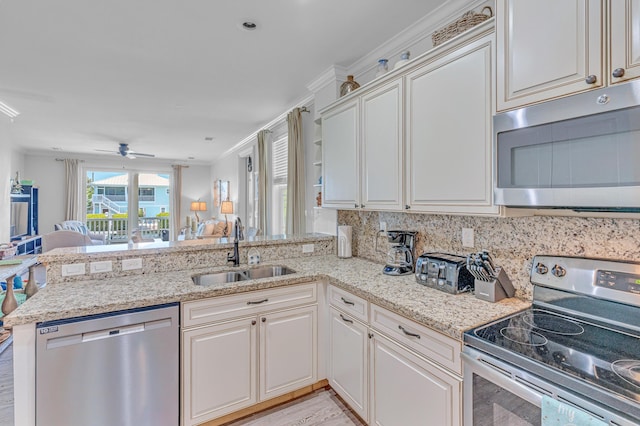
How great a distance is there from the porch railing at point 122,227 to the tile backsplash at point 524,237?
8.07 m

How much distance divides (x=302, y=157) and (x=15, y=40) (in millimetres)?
2688

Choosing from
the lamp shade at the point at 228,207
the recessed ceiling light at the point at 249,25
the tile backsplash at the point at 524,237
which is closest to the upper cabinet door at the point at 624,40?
the tile backsplash at the point at 524,237

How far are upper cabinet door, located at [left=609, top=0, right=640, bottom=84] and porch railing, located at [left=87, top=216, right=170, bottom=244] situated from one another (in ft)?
29.8

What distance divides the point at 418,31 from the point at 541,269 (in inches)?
73.2

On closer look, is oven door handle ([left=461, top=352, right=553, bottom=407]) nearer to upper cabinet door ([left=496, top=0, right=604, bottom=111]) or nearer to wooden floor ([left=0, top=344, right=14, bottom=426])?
upper cabinet door ([left=496, top=0, right=604, bottom=111])

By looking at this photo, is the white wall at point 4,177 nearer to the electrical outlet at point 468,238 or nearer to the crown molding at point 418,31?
the crown molding at point 418,31

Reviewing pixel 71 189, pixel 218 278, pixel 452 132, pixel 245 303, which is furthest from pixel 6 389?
pixel 71 189

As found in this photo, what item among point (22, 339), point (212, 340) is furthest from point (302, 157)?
point (22, 339)

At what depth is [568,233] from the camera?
56.9 inches

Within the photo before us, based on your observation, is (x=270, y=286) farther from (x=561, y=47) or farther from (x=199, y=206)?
(x=199, y=206)

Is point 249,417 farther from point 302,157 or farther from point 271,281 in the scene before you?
point 302,157

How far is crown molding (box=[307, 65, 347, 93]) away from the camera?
2.96 meters

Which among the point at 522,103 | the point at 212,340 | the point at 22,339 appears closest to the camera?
the point at 522,103

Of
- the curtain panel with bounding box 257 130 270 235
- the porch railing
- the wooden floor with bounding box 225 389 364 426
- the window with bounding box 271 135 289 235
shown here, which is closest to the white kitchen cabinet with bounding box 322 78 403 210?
the wooden floor with bounding box 225 389 364 426
